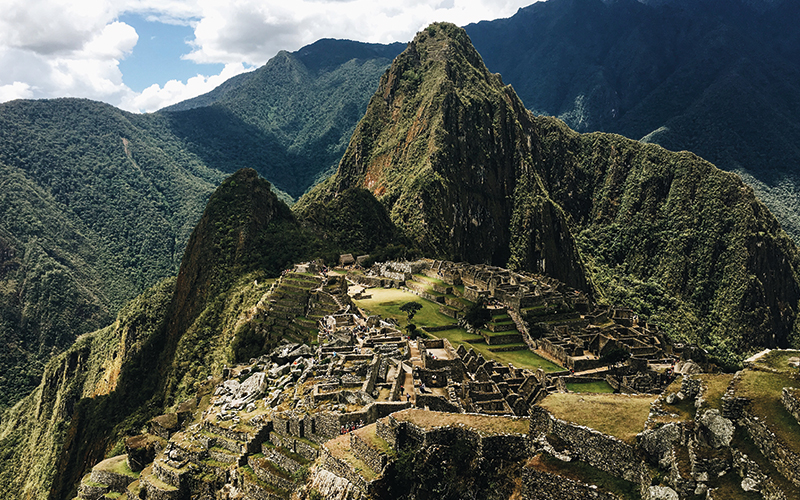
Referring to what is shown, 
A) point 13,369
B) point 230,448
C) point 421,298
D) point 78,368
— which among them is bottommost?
point 13,369

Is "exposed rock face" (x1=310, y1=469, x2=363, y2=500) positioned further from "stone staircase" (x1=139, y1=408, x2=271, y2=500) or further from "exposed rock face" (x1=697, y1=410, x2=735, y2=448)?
"exposed rock face" (x1=697, y1=410, x2=735, y2=448)

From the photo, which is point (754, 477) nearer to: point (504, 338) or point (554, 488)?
point (554, 488)

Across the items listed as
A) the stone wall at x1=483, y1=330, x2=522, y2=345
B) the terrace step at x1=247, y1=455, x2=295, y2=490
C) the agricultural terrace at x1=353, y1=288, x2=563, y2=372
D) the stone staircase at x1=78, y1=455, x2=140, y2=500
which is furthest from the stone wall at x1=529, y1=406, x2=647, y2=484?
the stone wall at x1=483, y1=330, x2=522, y2=345

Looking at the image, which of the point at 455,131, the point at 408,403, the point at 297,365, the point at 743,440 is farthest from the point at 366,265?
the point at 455,131

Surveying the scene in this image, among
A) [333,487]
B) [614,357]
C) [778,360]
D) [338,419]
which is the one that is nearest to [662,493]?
[778,360]

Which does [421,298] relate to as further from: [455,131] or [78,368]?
[455,131]

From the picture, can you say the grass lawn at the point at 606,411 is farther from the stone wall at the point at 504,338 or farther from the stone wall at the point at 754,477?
the stone wall at the point at 504,338
